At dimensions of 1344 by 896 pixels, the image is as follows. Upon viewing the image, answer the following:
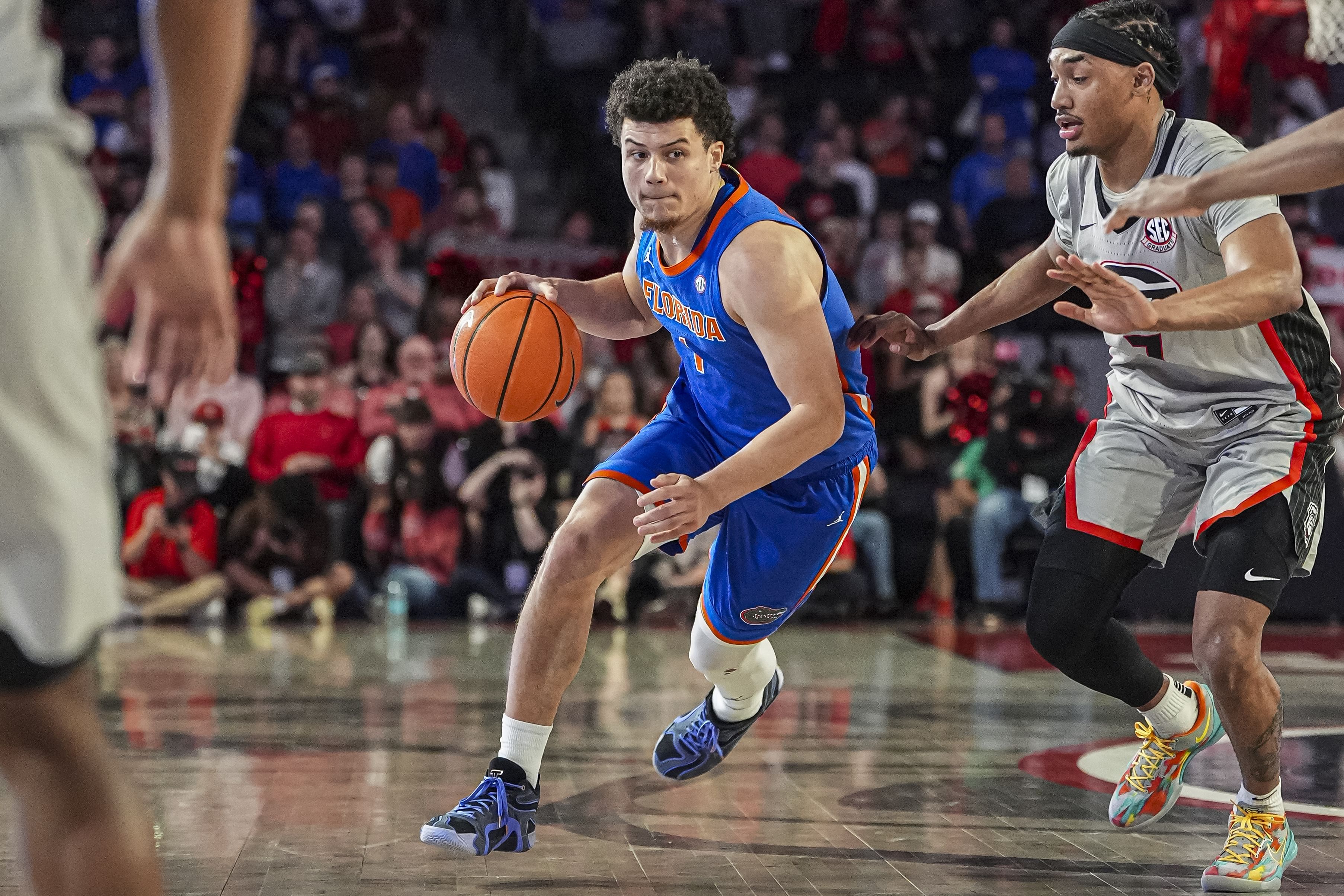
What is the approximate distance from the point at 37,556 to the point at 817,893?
7.68 feet

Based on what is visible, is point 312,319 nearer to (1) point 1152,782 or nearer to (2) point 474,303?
(2) point 474,303

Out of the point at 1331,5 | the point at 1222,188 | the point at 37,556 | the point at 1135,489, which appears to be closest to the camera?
the point at 37,556

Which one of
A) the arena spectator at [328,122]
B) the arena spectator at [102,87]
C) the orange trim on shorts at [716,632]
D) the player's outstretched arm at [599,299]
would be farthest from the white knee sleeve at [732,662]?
the arena spectator at [102,87]

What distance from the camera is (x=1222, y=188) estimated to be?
108 inches

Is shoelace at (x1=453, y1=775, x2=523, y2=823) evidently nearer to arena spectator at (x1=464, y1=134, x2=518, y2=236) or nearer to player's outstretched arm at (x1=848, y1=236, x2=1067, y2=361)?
player's outstretched arm at (x1=848, y1=236, x2=1067, y2=361)

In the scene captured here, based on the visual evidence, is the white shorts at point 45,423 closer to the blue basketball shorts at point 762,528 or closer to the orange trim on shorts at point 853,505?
the blue basketball shorts at point 762,528

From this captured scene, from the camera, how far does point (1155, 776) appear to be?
395cm

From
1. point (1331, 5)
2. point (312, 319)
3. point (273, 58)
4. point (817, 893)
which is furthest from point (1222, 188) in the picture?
point (273, 58)

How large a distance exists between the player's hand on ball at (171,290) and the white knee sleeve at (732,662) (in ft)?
8.24

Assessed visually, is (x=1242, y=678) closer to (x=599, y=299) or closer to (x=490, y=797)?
(x=490, y=797)

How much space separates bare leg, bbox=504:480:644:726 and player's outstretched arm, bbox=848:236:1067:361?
0.87 meters

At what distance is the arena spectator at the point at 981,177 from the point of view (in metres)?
Answer: 12.7

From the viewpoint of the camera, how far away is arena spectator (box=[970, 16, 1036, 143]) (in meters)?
13.3

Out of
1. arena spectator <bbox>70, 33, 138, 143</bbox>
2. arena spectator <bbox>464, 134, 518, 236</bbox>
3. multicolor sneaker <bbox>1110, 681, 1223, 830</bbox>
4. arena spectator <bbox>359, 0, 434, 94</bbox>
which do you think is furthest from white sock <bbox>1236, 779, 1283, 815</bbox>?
arena spectator <bbox>359, 0, 434, 94</bbox>
